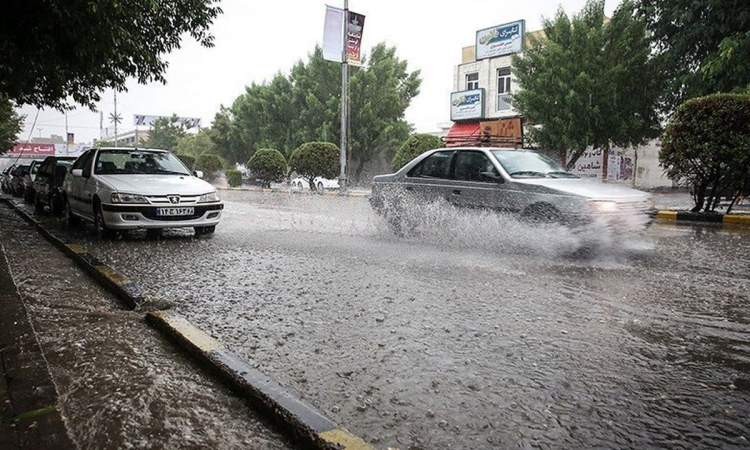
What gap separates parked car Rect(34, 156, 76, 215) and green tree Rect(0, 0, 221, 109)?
1.92 m

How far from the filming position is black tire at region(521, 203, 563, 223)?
23.7ft

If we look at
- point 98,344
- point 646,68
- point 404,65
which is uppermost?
point 404,65

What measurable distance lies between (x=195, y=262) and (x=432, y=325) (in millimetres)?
3883

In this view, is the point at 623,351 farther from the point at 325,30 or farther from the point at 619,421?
the point at 325,30

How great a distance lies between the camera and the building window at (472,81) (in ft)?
124

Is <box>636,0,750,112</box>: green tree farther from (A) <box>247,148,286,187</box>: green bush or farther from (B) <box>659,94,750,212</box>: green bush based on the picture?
(A) <box>247,148,286,187</box>: green bush

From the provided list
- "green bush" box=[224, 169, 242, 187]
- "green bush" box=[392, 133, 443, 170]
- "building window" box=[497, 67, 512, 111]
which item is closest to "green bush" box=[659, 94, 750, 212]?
"green bush" box=[392, 133, 443, 170]

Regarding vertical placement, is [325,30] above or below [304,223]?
above

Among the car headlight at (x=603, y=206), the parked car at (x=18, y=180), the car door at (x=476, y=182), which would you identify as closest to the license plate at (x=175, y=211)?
the car door at (x=476, y=182)

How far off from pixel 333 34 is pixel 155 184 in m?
17.4

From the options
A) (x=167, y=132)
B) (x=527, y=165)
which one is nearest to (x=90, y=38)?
(x=527, y=165)

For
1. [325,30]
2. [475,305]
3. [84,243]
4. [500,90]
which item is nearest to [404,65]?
[500,90]

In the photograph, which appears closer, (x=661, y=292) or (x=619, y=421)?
(x=619, y=421)

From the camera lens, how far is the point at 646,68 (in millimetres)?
24688
